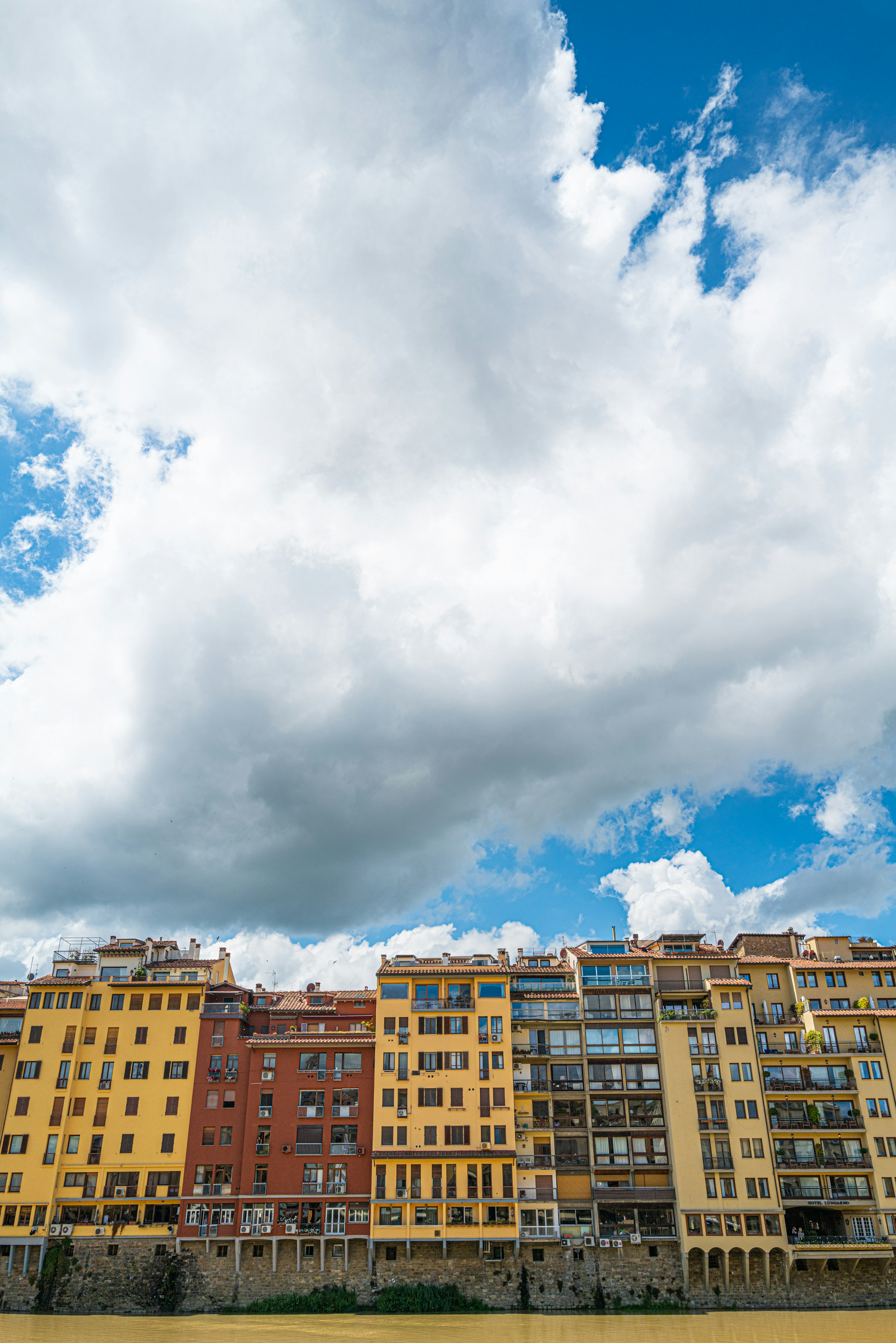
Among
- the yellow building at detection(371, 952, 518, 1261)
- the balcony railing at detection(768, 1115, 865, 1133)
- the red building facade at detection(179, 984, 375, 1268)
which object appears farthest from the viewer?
the balcony railing at detection(768, 1115, 865, 1133)

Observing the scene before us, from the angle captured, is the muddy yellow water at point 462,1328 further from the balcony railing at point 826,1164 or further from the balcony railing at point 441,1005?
the balcony railing at point 441,1005

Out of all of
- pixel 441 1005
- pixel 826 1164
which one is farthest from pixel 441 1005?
pixel 826 1164

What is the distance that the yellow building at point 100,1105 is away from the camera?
7394 centimetres

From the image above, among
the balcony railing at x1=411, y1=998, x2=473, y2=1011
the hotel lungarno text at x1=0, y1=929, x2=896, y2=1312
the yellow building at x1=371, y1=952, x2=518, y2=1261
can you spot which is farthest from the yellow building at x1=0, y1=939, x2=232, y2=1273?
the balcony railing at x1=411, y1=998, x2=473, y2=1011

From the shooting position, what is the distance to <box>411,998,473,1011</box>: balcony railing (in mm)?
78875

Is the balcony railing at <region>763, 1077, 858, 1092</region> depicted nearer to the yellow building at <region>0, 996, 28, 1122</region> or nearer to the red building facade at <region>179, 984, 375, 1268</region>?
the red building facade at <region>179, 984, 375, 1268</region>

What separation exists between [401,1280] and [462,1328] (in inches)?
343

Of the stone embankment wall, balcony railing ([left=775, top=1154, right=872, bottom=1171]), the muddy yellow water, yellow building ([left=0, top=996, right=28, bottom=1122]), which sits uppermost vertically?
yellow building ([left=0, top=996, right=28, bottom=1122])

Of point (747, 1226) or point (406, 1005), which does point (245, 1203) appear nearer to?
point (406, 1005)

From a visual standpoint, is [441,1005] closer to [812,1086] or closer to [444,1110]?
[444,1110]

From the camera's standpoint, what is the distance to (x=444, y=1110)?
248ft

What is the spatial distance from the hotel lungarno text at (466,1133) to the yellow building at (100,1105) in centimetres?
17

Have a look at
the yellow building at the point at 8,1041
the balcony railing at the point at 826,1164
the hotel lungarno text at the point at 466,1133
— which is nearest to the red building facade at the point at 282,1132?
the hotel lungarno text at the point at 466,1133

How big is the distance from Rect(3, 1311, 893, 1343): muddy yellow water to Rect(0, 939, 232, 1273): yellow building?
23.2ft
